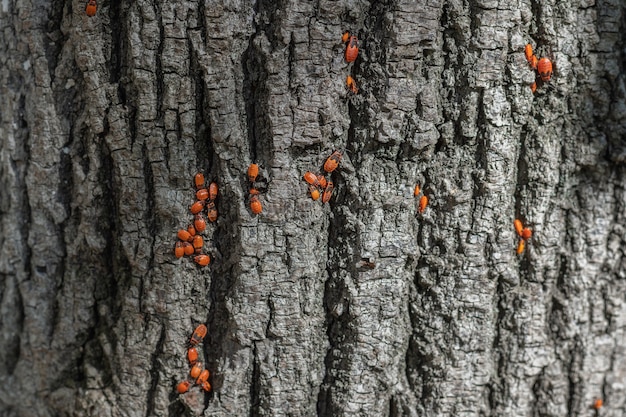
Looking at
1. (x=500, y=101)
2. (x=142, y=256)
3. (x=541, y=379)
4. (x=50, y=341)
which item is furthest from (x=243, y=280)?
(x=541, y=379)

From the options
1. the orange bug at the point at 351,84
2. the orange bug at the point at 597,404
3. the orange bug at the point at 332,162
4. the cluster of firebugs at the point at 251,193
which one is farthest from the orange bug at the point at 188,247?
the orange bug at the point at 597,404

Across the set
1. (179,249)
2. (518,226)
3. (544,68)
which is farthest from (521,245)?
A: (179,249)

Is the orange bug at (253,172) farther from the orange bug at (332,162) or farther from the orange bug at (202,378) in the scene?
the orange bug at (202,378)

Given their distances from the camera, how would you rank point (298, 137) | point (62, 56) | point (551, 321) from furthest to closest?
point (551, 321) < point (62, 56) < point (298, 137)

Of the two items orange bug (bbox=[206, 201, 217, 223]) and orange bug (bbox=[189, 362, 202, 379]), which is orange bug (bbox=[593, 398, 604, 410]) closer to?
orange bug (bbox=[189, 362, 202, 379])

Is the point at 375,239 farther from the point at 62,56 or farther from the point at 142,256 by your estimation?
the point at 62,56

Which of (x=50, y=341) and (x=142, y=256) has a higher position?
(x=142, y=256)

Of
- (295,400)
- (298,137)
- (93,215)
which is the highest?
(298,137)
